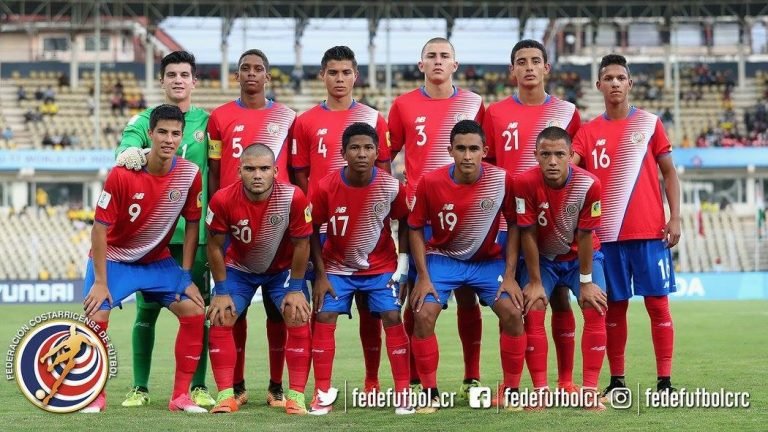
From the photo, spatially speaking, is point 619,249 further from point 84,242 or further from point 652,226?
point 84,242

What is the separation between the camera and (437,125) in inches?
354

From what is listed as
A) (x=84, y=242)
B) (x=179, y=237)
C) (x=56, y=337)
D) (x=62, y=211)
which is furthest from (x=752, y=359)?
(x=62, y=211)

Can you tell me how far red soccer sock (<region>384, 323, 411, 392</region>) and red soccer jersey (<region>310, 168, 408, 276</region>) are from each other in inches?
18.7

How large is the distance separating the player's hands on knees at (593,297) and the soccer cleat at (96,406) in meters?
3.36

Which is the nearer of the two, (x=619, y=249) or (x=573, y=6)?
(x=619, y=249)

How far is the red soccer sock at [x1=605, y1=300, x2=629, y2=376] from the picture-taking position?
A: 8961 mm

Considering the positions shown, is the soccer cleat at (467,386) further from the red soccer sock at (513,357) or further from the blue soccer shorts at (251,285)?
the blue soccer shorts at (251,285)

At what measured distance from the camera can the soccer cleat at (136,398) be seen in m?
8.66

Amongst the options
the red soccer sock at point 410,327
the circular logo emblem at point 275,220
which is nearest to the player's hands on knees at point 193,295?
the circular logo emblem at point 275,220

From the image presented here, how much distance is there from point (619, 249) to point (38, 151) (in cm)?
3107

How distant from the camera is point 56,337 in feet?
24.6

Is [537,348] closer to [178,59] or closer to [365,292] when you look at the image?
[365,292]

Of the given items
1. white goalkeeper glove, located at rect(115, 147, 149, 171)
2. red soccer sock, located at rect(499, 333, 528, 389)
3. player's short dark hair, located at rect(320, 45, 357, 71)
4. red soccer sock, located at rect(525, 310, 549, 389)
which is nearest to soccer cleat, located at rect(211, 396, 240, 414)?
white goalkeeper glove, located at rect(115, 147, 149, 171)

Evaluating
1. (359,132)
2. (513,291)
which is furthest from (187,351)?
(513,291)
